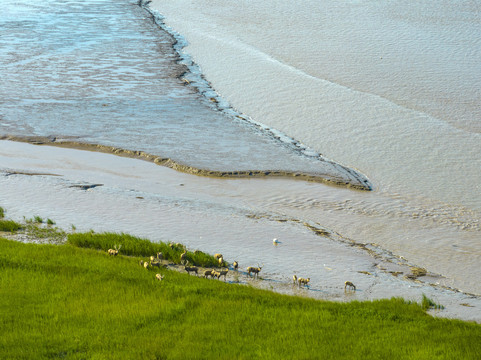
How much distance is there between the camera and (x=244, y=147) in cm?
1741

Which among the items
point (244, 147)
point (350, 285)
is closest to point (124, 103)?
point (244, 147)

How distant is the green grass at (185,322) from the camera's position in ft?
23.1

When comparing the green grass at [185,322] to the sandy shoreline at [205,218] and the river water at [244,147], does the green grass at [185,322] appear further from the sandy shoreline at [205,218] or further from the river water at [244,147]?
the river water at [244,147]

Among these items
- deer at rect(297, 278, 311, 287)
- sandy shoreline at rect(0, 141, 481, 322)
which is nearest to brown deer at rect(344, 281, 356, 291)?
sandy shoreline at rect(0, 141, 481, 322)

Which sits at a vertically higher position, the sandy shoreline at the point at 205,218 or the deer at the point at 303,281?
the deer at the point at 303,281

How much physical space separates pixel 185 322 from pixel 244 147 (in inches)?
391

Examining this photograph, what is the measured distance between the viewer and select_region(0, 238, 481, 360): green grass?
704 centimetres

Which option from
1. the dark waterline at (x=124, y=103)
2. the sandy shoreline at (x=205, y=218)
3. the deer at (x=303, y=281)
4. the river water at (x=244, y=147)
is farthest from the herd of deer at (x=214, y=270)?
the dark waterline at (x=124, y=103)

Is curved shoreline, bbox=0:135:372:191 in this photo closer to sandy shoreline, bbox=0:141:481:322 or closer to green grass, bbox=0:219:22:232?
sandy shoreline, bbox=0:141:481:322

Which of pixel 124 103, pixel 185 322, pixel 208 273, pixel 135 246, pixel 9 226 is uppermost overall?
pixel 185 322

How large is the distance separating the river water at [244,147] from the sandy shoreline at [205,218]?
52 millimetres

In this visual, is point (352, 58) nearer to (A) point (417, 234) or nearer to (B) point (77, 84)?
(B) point (77, 84)

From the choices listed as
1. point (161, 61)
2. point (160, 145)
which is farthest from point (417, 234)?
point (161, 61)

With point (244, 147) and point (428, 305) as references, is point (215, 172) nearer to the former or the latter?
point (244, 147)
